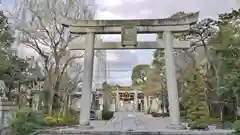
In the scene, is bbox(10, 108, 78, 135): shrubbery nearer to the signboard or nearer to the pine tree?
the signboard

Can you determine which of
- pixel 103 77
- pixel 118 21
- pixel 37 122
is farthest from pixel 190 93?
pixel 103 77

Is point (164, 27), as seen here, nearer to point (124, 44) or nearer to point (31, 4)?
point (124, 44)

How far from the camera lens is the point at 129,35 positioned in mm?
17844

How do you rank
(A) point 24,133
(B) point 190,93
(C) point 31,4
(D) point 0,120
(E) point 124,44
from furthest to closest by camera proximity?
(C) point 31,4 → (B) point 190,93 → (E) point 124,44 → (A) point 24,133 → (D) point 0,120

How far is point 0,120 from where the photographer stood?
486 inches

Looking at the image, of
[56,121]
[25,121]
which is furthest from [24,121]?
[56,121]

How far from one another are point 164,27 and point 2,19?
48.1 ft

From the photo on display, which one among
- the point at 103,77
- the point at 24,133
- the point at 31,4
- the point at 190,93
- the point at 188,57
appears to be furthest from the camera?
the point at 103,77

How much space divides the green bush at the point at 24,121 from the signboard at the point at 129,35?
273 inches

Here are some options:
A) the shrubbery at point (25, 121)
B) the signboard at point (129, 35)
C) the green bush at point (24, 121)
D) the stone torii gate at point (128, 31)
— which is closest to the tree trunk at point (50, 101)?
the stone torii gate at point (128, 31)

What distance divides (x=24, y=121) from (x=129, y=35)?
26.6 feet

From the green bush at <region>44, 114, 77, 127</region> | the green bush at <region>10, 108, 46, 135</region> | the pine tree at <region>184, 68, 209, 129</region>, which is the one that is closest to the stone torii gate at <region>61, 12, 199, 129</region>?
the pine tree at <region>184, 68, 209, 129</region>

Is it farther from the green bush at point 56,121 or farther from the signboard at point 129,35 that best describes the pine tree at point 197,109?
the green bush at point 56,121

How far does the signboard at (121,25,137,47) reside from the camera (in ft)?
58.2
